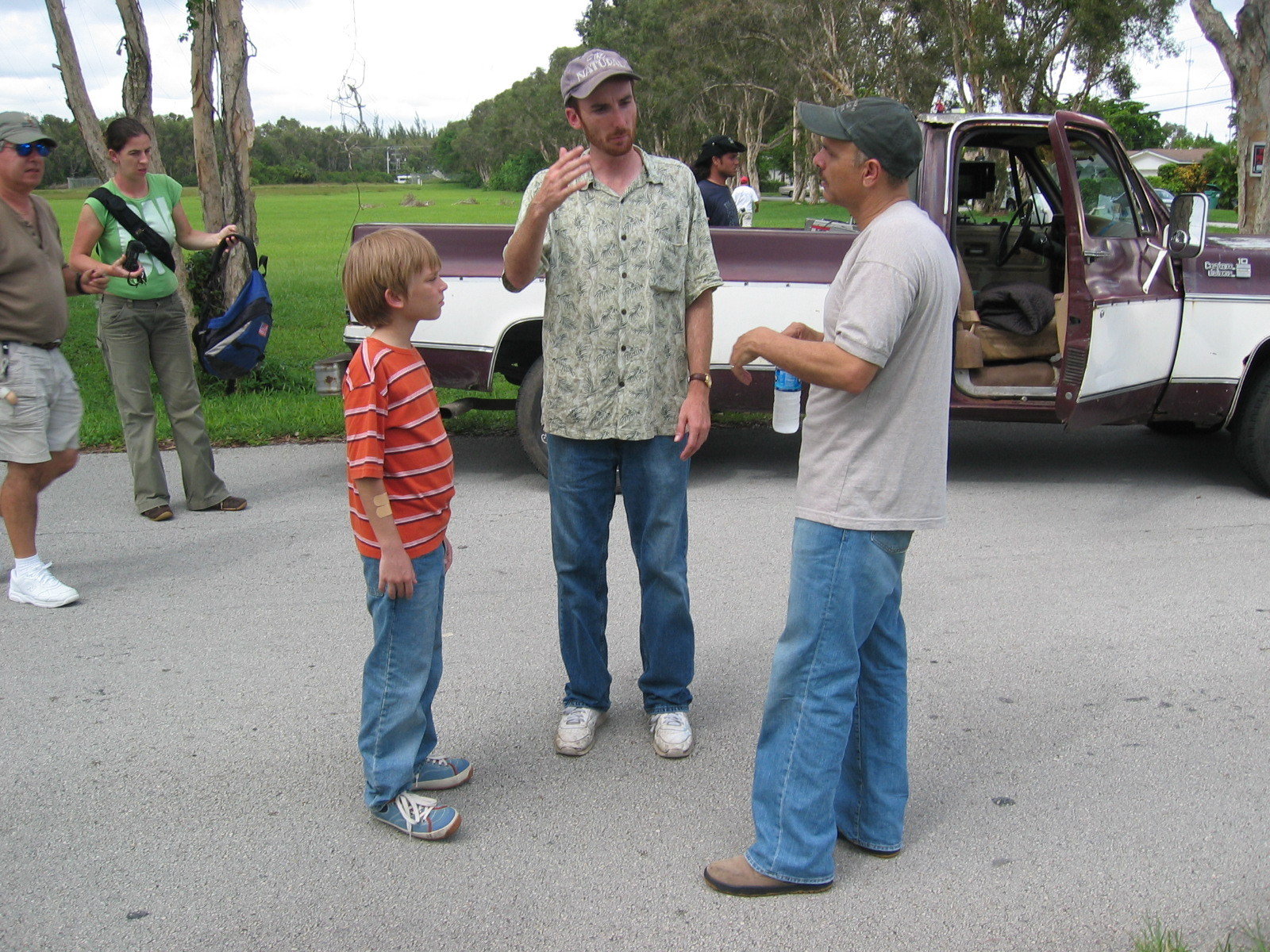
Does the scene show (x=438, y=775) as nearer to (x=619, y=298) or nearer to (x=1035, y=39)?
(x=619, y=298)

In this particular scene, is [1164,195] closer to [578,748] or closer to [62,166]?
[578,748]

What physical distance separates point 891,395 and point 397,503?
129cm

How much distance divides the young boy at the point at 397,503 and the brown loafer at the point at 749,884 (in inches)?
29.3

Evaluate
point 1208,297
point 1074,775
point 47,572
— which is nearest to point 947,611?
point 1074,775

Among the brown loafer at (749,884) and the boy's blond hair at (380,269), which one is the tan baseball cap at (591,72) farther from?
the brown loafer at (749,884)

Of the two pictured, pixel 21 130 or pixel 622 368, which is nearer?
pixel 622 368

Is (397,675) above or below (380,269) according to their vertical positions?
below

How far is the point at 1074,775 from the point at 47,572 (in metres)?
4.13

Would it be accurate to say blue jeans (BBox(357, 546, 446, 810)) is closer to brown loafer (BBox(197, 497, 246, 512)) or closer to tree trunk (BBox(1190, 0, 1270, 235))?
brown loafer (BBox(197, 497, 246, 512))

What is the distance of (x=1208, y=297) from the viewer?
5984 millimetres

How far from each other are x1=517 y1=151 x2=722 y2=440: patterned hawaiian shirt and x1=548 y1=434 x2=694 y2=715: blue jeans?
0.10 m

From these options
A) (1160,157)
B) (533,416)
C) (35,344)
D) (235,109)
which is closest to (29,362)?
(35,344)

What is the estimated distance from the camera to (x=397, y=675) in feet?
9.66

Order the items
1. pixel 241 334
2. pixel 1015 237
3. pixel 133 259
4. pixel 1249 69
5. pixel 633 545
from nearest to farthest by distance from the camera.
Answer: pixel 633 545 < pixel 133 259 < pixel 241 334 < pixel 1015 237 < pixel 1249 69
